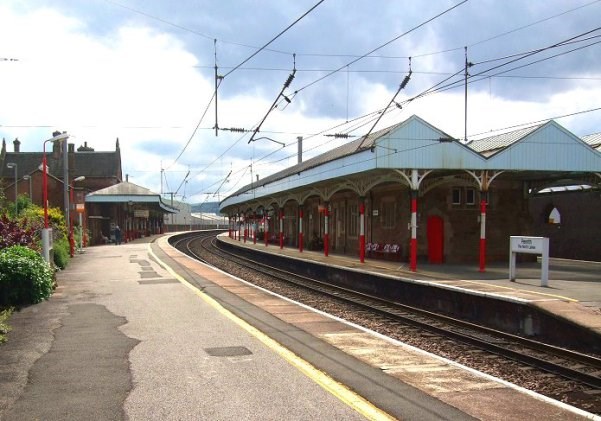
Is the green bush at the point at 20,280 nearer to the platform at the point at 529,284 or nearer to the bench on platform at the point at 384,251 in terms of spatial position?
the platform at the point at 529,284

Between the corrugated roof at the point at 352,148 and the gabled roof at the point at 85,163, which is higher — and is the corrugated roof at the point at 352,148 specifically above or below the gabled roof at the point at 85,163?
below

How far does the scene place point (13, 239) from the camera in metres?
16.4

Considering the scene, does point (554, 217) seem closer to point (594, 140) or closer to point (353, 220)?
point (594, 140)

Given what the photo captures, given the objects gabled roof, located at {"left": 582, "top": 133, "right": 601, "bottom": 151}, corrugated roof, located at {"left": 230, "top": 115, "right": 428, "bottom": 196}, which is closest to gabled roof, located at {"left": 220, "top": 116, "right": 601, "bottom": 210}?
corrugated roof, located at {"left": 230, "top": 115, "right": 428, "bottom": 196}

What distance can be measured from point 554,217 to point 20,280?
2683 cm

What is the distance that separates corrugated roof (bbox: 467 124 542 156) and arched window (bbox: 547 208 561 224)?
5276 millimetres

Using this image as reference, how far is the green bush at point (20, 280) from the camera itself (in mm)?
12828

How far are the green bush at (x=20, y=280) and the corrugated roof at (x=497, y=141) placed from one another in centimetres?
1834

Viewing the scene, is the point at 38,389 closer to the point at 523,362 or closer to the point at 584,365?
the point at 523,362

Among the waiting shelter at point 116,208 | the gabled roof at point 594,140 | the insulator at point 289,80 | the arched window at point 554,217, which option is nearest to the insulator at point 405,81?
the insulator at point 289,80

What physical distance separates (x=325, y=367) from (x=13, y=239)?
12.1 metres

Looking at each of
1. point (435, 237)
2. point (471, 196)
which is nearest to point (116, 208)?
point (435, 237)

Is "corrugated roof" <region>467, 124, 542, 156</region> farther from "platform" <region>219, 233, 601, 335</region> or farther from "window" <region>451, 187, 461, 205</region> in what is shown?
"platform" <region>219, 233, 601, 335</region>

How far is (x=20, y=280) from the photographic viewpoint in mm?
13008
